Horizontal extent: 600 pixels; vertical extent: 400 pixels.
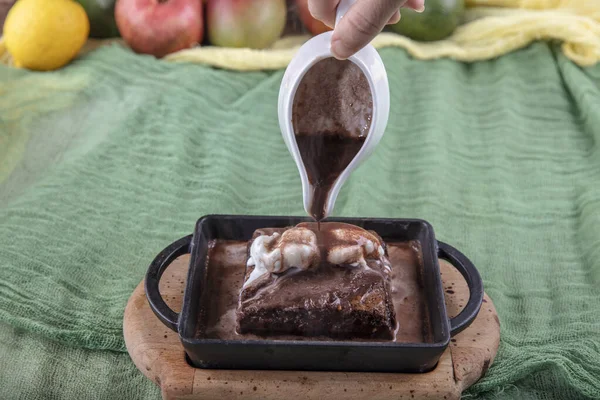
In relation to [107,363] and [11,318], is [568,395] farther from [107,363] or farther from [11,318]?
[11,318]

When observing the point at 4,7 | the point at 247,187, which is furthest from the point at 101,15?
the point at 247,187

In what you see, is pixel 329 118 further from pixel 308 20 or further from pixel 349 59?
pixel 308 20

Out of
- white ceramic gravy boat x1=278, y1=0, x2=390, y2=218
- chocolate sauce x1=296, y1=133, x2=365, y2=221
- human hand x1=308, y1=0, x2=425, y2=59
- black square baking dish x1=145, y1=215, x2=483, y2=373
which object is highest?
human hand x1=308, y1=0, x2=425, y2=59

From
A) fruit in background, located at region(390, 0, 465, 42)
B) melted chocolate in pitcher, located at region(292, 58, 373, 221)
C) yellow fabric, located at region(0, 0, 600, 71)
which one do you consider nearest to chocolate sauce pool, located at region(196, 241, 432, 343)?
melted chocolate in pitcher, located at region(292, 58, 373, 221)

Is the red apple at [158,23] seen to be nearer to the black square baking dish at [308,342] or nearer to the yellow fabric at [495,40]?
the yellow fabric at [495,40]

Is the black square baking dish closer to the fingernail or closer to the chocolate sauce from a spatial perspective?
the chocolate sauce

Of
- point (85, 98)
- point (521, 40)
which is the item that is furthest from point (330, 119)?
point (521, 40)
